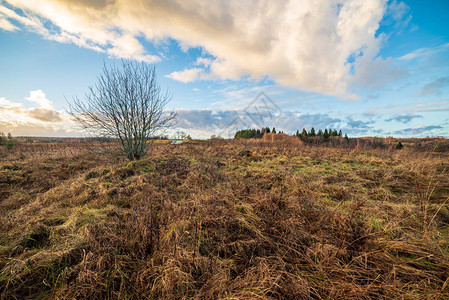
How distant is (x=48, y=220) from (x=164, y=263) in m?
2.90

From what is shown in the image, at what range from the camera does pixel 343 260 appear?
2.05 meters

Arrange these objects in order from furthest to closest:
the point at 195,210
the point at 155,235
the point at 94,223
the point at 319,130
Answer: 1. the point at 319,130
2. the point at 195,210
3. the point at 94,223
4. the point at 155,235

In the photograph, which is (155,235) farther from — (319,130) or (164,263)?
(319,130)

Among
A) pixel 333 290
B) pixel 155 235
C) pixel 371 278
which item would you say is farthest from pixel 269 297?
pixel 155 235

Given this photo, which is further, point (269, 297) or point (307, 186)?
point (307, 186)

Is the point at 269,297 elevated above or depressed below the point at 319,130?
below

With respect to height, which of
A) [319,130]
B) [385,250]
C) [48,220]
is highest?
[319,130]

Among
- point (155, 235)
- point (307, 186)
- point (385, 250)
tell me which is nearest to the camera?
point (385, 250)

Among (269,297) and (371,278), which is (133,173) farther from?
(371,278)

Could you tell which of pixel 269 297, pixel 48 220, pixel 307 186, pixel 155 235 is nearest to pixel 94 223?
pixel 48 220

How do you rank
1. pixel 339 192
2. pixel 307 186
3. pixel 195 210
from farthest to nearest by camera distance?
pixel 307 186
pixel 339 192
pixel 195 210

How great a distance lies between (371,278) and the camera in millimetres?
1729

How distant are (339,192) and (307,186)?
2.62 ft

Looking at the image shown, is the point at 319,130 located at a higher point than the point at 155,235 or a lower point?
higher
